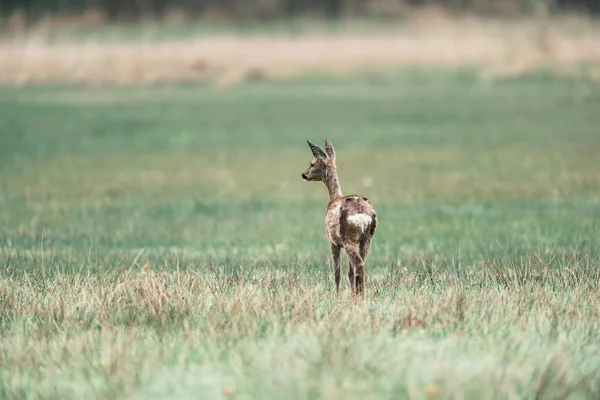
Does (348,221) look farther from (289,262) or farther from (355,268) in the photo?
(289,262)

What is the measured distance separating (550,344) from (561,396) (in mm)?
1110

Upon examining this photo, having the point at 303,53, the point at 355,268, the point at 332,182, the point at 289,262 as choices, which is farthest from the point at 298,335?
the point at 303,53

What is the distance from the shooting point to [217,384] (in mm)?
6777

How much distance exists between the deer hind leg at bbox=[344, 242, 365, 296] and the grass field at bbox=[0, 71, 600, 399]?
141 mm

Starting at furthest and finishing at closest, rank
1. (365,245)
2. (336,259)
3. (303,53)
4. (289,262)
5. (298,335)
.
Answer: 1. (303,53)
2. (289,262)
3. (336,259)
4. (365,245)
5. (298,335)

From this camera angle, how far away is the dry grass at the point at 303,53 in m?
54.4

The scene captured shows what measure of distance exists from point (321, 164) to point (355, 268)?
784mm

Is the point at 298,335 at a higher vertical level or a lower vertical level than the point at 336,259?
lower

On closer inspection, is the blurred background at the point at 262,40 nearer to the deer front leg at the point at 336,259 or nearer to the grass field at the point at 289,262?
the grass field at the point at 289,262

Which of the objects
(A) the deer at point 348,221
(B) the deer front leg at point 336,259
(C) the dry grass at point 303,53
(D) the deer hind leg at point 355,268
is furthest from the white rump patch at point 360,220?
(C) the dry grass at point 303,53

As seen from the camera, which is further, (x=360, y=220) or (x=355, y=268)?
(x=355, y=268)

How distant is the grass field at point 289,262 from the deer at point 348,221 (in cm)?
34

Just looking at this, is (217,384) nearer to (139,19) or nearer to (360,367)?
(360,367)

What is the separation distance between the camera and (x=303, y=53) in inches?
2603
